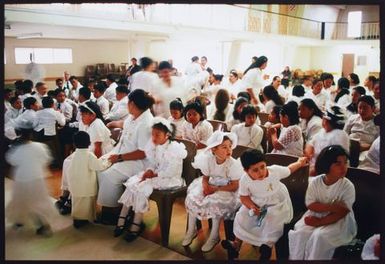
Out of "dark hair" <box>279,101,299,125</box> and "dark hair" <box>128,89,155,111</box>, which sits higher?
"dark hair" <box>128,89,155,111</box>

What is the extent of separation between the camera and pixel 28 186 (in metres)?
3.26

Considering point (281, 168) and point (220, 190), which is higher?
point (281, 168)

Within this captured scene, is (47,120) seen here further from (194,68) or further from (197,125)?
(194,68)

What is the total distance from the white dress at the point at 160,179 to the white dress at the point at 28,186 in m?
0.73

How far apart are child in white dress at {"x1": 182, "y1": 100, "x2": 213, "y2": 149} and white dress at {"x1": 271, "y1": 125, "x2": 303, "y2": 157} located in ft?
2.66

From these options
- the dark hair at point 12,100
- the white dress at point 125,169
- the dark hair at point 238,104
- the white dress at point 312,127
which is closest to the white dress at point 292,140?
the white dress at point 312,127

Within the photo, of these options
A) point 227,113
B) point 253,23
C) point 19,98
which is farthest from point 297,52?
point 19,98

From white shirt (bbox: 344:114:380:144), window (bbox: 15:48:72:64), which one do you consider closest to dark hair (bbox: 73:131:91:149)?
white shirt (bbox: 344:114:380:144)

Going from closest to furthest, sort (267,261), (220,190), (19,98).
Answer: (267,261) < (220,190) < (19,98)

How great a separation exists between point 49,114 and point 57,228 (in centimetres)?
186

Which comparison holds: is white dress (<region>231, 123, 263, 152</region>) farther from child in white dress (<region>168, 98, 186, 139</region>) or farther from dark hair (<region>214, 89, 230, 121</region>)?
dark hair (<region>214, 89, 230, 121</region>)

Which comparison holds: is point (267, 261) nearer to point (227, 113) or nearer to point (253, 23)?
point (227, 113)

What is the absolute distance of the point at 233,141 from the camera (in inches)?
115

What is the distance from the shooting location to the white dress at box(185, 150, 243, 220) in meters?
2.82
